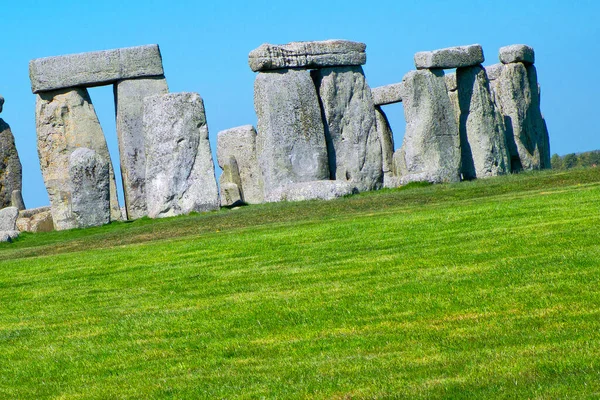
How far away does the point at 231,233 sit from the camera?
16.5 m

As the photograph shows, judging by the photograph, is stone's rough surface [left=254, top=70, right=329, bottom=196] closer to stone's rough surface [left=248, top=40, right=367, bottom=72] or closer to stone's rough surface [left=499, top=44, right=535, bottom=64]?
stone's rough surface [left=248, top=40, right=367, bottom=72]

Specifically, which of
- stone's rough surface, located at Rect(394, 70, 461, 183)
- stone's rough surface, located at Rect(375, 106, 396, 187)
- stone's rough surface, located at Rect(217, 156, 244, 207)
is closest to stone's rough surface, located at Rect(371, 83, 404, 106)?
stone's rough surface, located at Rect(375, 106, 396, 187)

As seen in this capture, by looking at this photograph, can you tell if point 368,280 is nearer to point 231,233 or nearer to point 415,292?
point 415,292

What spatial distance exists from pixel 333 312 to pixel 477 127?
17.6 meters

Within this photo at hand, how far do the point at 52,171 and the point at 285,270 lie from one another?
15.3 meters

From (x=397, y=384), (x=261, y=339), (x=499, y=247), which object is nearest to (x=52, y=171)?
(x=499, y=247)

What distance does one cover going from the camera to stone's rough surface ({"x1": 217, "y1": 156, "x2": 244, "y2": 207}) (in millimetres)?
24609

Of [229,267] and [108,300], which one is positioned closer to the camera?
[108,300]

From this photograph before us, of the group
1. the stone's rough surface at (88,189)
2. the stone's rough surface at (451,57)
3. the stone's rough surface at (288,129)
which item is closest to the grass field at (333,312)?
the stone's rough surface at (88,189)

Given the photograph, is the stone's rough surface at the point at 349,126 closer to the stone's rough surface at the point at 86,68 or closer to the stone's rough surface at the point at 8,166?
the stone's rough surface at the point at 86,68

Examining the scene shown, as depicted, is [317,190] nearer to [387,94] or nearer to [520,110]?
[520,110]

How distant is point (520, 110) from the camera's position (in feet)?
94.0

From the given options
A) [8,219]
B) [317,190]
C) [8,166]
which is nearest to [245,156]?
[317,190]

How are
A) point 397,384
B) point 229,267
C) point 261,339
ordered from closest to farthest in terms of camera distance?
1. point 397,384
2. point 261,339
3. point 229,267
